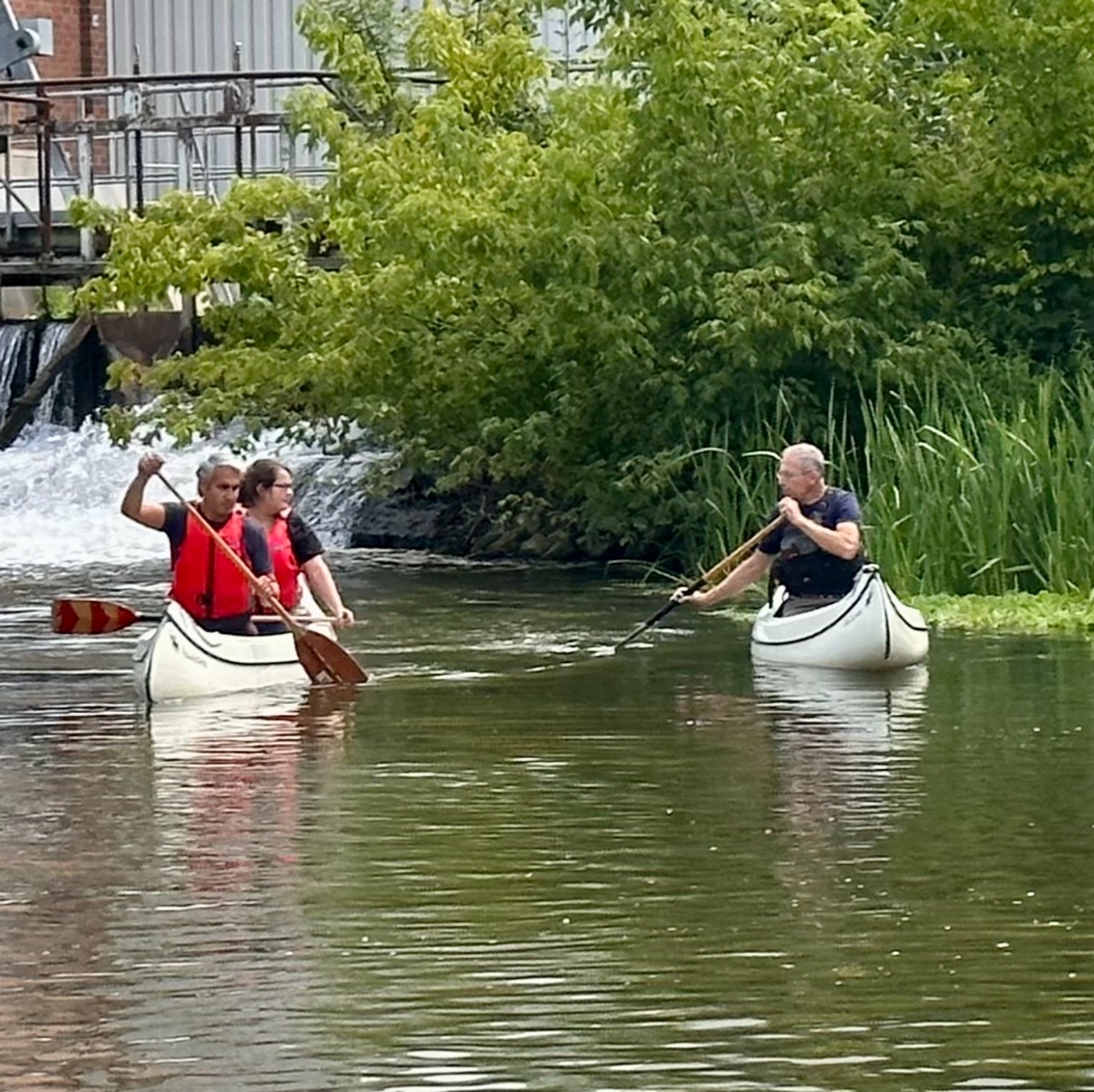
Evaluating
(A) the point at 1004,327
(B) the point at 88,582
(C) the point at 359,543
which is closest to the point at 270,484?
(B) the point at 88,582

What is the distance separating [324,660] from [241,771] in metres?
3.44

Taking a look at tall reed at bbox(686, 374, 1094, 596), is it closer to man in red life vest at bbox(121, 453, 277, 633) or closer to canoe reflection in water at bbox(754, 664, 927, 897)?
canoe reflection in water at bbox(754, 664, 927, 897)

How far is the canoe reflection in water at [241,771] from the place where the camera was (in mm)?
10742

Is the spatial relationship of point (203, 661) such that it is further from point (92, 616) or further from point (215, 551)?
point (92, 616)

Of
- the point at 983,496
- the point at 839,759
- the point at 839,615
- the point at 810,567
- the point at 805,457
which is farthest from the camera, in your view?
the point at 983,496

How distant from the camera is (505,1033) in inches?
314

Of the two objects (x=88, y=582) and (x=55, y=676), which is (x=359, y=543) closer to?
(x=88, y=582)

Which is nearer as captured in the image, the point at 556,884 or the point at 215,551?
the point at 556,884

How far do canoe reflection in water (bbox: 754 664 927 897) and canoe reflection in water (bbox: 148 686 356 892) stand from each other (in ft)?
5.64

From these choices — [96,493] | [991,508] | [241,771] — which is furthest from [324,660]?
[96,493]

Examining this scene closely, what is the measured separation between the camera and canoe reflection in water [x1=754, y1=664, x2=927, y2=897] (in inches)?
422

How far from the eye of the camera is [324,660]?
1658 centimetres

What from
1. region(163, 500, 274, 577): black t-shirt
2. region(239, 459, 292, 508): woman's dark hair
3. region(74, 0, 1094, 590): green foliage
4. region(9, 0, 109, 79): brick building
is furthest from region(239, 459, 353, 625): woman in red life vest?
region(9, 0, 109, 79): brick building

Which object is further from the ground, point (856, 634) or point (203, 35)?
point (203, 35)
